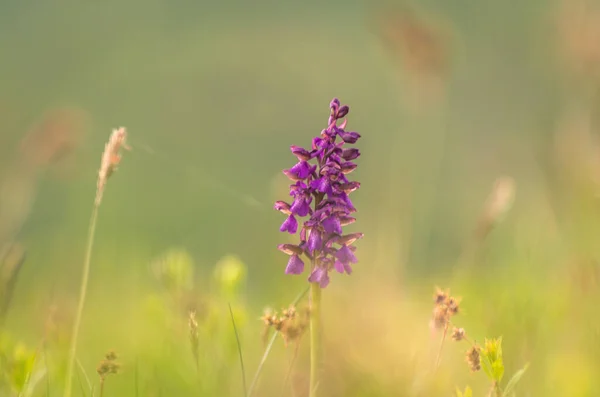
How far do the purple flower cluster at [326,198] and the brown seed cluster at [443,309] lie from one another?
0.31 meters

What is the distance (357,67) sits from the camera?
3434cm

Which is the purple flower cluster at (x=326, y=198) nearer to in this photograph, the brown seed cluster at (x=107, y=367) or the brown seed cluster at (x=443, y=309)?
the brown seed cluster at (x=443, y=309)

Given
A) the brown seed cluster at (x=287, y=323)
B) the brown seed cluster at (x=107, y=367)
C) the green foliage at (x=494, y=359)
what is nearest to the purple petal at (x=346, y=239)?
the brown seed cluster at (x=287, y=323)

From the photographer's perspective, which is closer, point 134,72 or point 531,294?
point 531,294

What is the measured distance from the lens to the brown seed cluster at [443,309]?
7.50ft

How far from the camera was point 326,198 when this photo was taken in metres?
2.23

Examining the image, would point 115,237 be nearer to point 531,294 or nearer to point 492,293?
point 492,293

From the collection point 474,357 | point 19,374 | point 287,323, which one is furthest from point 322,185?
point 19,374

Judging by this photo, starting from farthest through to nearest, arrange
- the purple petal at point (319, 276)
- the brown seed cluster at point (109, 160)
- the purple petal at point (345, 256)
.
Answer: the brown seed cluster at point (109, 160)
the purple petal at point (345, 256)
the purple petal at point (319, 276)

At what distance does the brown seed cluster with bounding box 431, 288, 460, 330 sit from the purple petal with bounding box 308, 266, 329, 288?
39 centimetres

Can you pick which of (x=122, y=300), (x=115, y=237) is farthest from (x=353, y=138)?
(x=115, y=237)

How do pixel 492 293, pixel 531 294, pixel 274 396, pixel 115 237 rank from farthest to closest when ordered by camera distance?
pixel 115 237
pixel 492 293
pixel 531 294
pixel 274 396

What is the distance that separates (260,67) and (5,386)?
33.0 m

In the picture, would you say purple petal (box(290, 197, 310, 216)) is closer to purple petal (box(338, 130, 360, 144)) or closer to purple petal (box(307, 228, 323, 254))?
purple petal (box(307, 228, 323, 254))
